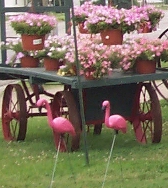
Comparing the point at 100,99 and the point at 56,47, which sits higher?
the point at 56,47

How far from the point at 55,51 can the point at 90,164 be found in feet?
4.85

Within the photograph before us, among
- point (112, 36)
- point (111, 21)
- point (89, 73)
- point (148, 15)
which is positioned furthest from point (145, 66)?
point (148, 15)

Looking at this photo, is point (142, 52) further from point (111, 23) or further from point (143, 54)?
point (111, 23)

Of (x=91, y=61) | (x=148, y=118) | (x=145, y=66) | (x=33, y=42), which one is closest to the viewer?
(x=91, y=61)

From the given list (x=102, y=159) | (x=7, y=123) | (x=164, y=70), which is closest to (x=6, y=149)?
(x=7, y=123)

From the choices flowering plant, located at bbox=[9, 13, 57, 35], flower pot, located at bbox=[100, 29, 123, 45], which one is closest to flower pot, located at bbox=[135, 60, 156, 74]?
flower pot, located at bbox=[100, 29, 123, 45]

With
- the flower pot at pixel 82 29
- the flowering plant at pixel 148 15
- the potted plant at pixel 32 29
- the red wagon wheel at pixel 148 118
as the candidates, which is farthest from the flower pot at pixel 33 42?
the red wagon wheel at pixel 148 118

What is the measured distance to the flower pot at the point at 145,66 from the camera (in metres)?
8.36

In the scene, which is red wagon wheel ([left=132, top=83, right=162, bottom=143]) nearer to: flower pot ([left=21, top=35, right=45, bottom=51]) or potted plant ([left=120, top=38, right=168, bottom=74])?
potted plant ([left=120, top=38, right=168, bottom=74])

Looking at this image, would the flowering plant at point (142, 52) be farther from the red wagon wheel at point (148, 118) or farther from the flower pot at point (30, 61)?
the flower pot at point (30, 61)

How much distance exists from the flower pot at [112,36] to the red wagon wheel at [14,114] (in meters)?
1.36

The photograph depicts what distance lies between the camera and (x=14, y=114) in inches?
374

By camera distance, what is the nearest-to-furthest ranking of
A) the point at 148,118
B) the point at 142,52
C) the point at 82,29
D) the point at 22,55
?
the point at 142,52, the point at 148,118, the point at 22,55, the point at 82,29

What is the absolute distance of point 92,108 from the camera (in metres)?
8.67
